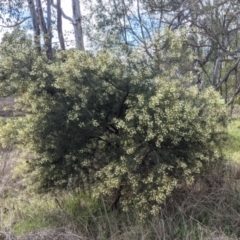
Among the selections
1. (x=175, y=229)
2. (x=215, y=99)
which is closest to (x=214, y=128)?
(x=215, y=99)

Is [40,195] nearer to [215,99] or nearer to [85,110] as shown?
[85,110]

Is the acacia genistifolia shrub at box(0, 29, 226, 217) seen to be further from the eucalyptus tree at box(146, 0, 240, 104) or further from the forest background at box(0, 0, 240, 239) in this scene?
the eucalyptus tree at box(146, 0, 240, 104)

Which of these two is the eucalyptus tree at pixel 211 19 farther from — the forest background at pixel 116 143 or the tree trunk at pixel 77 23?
the forest background at pixel 116 143

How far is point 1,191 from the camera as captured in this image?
263 inches

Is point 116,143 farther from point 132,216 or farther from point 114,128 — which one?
point 132,216

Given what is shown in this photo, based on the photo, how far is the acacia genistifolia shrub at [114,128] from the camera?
16.0 ft

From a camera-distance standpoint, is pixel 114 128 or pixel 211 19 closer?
pixel 114 128

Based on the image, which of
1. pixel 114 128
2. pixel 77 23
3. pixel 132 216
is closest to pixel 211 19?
pixel 77 23

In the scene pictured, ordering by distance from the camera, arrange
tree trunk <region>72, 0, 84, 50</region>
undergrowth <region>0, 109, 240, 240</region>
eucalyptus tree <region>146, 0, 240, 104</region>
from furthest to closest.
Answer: eucalyptus tree <region>146, 0, 240, 104</region> → tree trunk <region>72, 0, 84, 50</region> → undergrowth <region>0, 109, 240, 240</region>

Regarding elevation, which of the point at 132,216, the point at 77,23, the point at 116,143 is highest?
the point at 77,23

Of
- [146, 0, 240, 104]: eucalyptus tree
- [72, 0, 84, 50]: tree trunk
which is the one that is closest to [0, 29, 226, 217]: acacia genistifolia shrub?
[72, 0, 84, 50]: tree trunk

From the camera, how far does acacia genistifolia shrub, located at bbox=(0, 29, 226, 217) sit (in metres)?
4.89

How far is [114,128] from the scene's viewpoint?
5.36 metres

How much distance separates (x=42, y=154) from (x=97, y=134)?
34.8 inches
